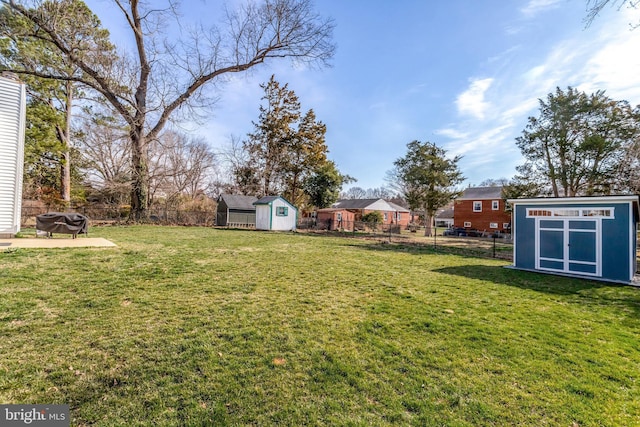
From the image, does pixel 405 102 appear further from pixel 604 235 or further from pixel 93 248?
pixel 93 248

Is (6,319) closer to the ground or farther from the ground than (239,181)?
closer to the ground

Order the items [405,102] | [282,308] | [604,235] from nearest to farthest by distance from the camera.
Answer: [282,308] → [604,235] → [405,102]

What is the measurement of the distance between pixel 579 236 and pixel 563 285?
2.26 metres

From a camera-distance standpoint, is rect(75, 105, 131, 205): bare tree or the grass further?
rect(75, 105, 131, 205): bare tree

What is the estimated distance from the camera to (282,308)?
14.0 ft

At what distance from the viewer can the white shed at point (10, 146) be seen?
771cm

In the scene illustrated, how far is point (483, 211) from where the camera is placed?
1138 inches

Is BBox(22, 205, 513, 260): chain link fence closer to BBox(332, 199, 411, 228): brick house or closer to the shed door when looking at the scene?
the shed door

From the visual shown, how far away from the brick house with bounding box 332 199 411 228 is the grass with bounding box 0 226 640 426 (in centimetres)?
2902

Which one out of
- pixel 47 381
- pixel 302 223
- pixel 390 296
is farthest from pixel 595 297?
pixel 302 223

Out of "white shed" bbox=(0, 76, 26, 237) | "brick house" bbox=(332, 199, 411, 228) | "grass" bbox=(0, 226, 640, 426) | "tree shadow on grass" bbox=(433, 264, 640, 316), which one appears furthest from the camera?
"brick house" bbox=(332, 199, 411, 228)

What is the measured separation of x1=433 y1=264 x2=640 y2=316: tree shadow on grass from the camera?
5771 mm

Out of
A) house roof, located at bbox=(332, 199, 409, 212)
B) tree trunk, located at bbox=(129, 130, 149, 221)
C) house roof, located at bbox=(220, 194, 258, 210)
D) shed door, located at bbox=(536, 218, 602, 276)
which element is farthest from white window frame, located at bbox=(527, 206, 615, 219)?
house roof, located at bbox=(332, 199, 409, 212)

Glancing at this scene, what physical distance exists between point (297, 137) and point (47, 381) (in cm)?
2863
